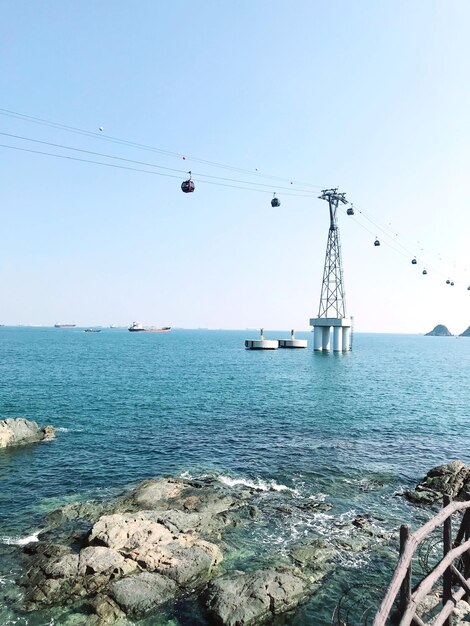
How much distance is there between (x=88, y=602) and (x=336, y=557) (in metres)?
10.4

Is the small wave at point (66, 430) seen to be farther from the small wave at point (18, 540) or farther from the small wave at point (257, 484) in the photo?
the small wave at point (18, 540)

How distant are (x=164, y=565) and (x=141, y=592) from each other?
1.80m

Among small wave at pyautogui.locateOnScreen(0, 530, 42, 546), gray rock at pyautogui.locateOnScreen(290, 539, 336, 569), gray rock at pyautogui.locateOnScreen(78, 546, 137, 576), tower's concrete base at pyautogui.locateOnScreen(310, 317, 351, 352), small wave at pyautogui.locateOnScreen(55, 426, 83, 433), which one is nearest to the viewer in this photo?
gray rock at pyautogui.locateOnScreen(78, 546, 137, 576)

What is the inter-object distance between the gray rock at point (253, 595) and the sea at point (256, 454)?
531 millimetres

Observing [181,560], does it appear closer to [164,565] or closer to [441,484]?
[164,565]

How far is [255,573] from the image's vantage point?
54.4ft

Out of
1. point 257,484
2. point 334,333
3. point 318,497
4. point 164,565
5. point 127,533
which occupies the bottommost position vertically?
point 257,484

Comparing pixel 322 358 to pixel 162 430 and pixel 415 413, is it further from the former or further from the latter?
pixel 162 430

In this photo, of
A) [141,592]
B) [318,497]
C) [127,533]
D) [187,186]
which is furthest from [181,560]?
[187,186]

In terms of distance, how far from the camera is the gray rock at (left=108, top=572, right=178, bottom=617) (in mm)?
15008

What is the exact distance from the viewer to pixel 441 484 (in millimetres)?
26766

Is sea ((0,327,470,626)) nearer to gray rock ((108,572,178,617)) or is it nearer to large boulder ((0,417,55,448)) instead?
gray rock ((108,572,178,617))

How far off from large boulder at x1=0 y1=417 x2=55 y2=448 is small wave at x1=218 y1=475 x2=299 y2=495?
19061mm

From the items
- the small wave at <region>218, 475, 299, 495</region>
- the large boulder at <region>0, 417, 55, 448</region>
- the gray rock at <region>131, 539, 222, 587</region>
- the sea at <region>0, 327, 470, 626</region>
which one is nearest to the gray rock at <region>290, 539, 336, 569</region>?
the sea at <region>0, 327, 470, 626</region>
